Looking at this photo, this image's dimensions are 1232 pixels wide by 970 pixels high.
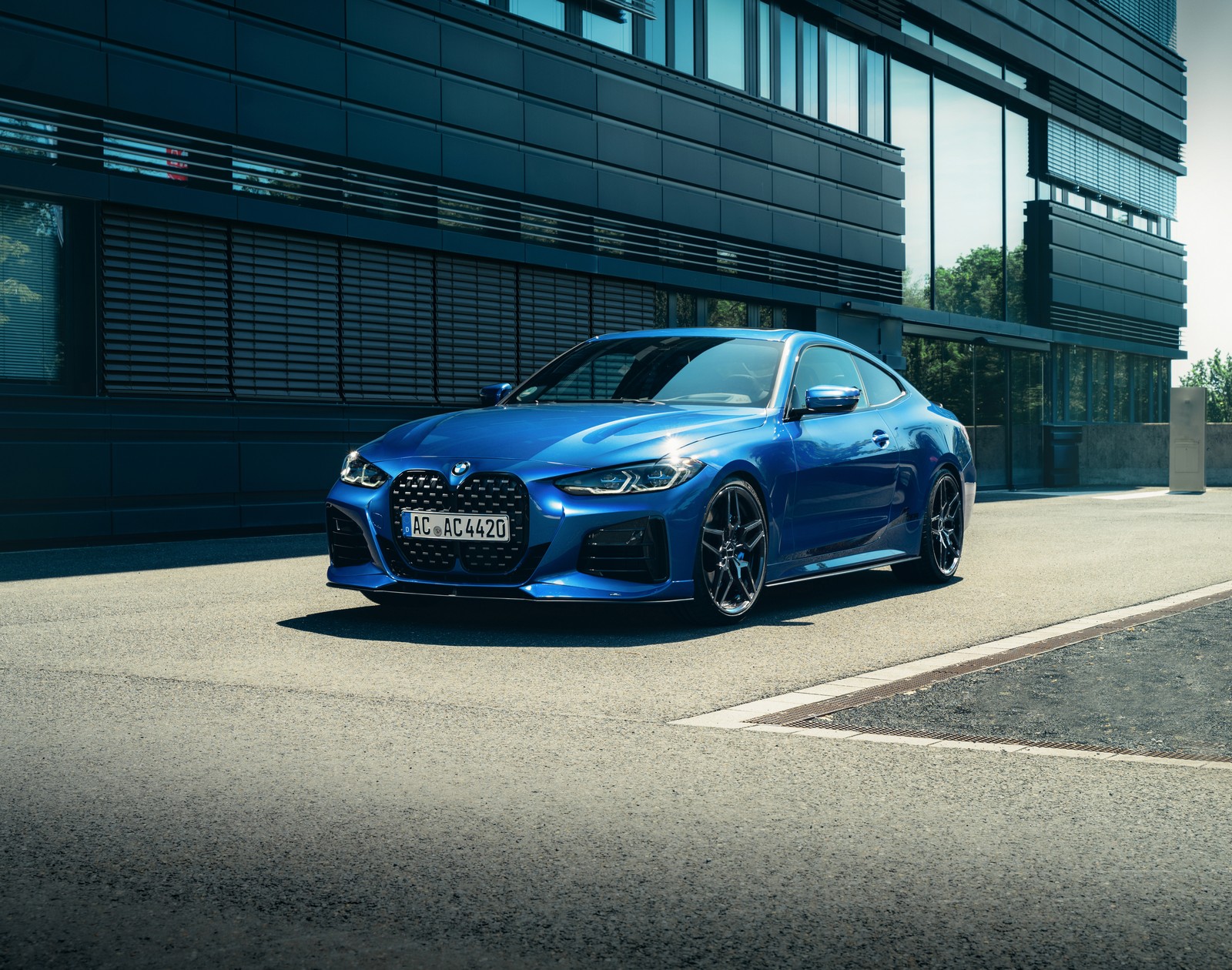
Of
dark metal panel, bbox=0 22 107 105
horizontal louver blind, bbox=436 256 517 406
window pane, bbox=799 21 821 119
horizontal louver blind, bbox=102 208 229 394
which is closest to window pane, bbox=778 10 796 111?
window pane, bbox=799 21 821 119

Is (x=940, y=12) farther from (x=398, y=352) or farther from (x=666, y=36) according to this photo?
(x=398, y=352)

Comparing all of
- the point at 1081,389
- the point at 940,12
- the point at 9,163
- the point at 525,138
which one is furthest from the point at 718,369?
the point at 1081,389

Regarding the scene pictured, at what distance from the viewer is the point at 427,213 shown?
17281 mm

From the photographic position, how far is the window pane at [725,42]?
2225 centimetres

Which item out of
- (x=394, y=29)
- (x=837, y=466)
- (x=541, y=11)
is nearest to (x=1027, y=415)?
(x=541, y=11)

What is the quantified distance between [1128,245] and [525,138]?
75.9 ft

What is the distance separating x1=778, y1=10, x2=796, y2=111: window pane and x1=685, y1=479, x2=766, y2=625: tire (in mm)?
17580

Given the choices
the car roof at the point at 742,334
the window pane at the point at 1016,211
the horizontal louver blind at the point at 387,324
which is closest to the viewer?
the car roof at the point at 742,334

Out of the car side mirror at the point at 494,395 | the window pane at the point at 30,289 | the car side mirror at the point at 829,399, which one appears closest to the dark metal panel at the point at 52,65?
the window pane at the point at 30,289

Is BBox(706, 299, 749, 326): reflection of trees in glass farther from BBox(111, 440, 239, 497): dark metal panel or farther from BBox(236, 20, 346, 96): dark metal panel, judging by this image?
BBox(111, 440, 239, 497): dark metal panel

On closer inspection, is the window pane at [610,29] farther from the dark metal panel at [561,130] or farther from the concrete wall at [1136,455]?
the concrete wall at [1136,455]

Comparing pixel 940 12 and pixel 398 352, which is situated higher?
pixel 940 12

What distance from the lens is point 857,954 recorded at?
2852 mm

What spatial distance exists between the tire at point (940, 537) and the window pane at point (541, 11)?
1111 centimetres
